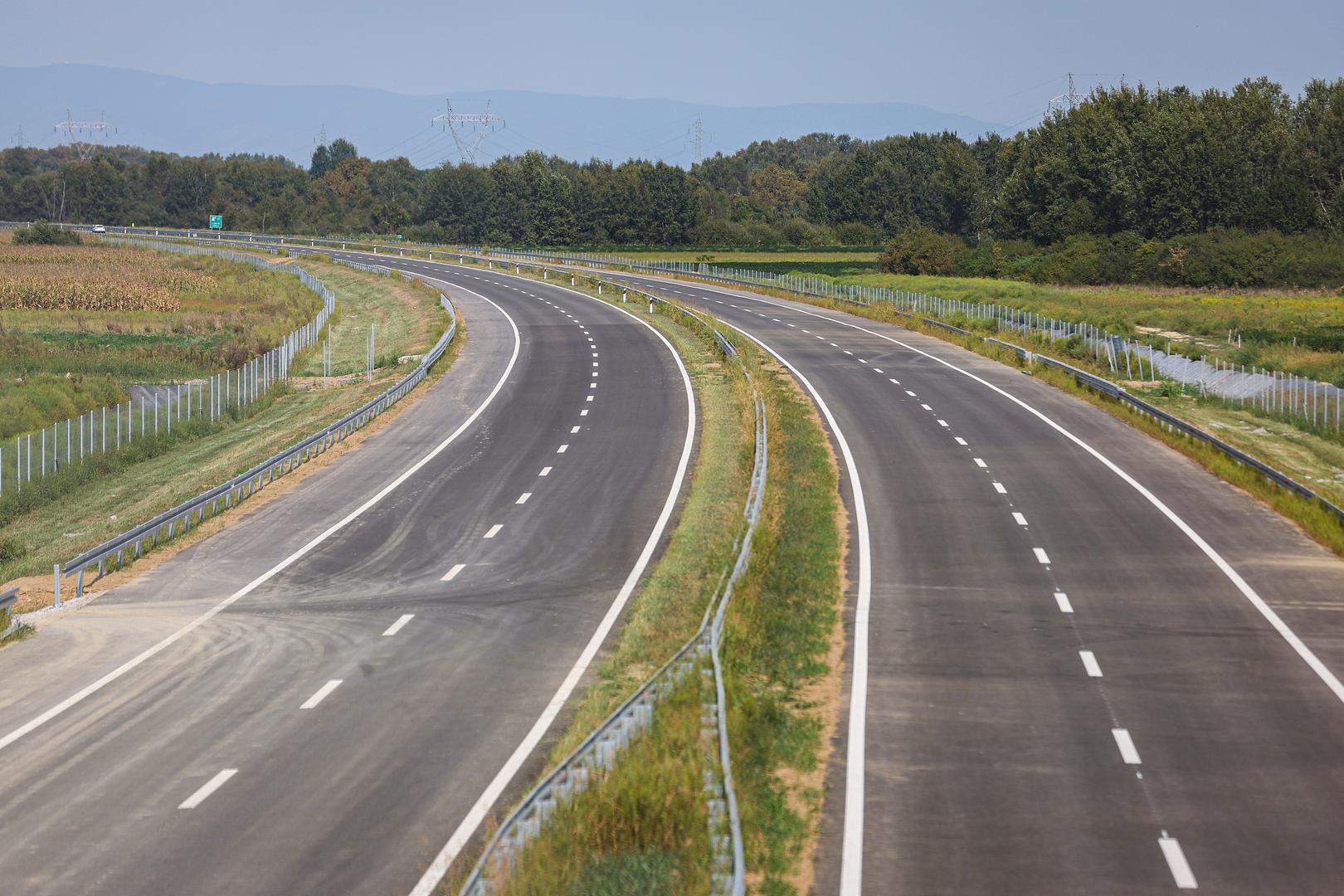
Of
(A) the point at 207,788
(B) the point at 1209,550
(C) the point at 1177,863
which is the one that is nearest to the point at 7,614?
(A) the point at 207,788

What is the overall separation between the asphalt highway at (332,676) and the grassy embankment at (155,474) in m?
3.15

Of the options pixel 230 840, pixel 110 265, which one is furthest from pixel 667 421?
pixel 110 265

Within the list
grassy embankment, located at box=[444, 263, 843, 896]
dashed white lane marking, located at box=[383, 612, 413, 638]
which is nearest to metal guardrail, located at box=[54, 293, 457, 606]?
dashed white lane marking, located at box=[383, 612, 413, 638]

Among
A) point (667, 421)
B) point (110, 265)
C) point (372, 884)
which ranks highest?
point (110, 265)

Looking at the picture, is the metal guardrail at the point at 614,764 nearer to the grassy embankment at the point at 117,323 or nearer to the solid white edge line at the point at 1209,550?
the solid white edge line at the point at 1209,550

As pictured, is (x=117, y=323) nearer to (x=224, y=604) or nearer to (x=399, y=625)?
(x=224, y=604)

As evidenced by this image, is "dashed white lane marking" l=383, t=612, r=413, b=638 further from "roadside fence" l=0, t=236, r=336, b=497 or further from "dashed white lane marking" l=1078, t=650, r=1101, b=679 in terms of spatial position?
"roadside fence" l=0, t=236, r=336, b=497

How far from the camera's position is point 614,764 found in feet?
49.1

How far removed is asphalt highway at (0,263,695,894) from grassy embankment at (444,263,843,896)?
0.87m

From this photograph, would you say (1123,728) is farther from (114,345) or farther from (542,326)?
(114,345)

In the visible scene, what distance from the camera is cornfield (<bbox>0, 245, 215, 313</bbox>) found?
298ft

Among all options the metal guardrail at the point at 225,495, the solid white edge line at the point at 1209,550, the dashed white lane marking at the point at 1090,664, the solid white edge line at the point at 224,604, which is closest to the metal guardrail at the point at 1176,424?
the solid white edge line at the point at 1209,550

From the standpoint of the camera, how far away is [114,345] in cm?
6956

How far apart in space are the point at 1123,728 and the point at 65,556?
21840 millimetres
